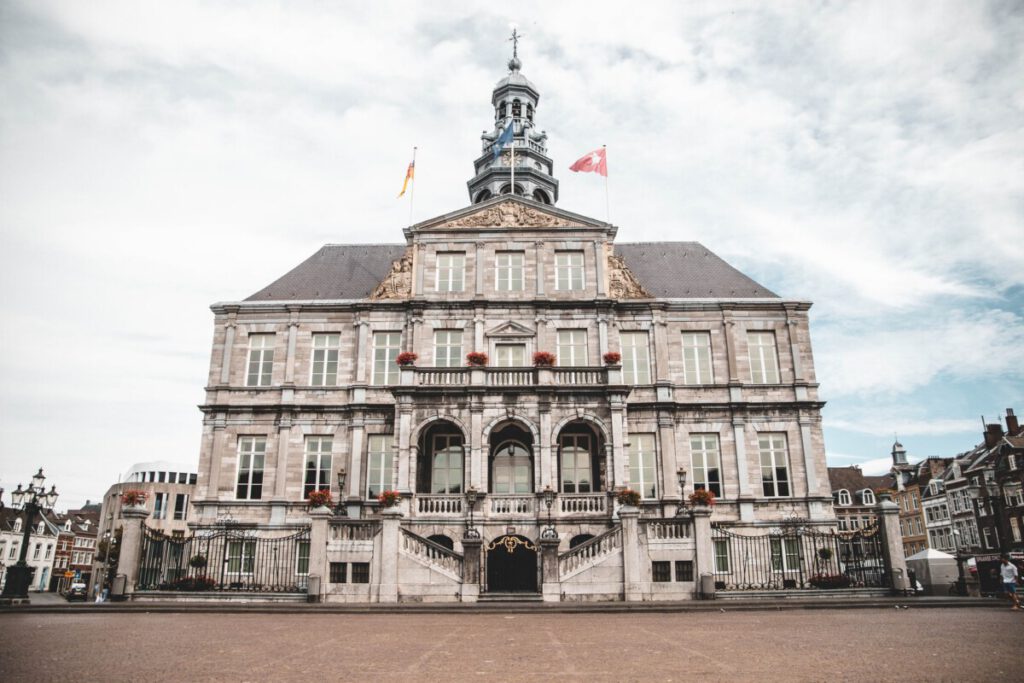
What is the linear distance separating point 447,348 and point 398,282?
4423 millimetres

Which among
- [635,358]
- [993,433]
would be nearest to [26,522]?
[635,358]

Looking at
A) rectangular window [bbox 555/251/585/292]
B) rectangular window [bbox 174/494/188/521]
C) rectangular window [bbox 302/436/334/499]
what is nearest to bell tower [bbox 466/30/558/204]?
rectangular window [bbox 555/251/585/292]

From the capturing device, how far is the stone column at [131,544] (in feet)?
74.0

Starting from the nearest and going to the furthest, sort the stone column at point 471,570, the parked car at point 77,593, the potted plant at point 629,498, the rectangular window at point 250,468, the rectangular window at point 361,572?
the stone column at point 471,570, the rectangular window at point 361,572, the potted plant at point 629,498, the rectangular window at point 250,468, the parked car at point 77,593

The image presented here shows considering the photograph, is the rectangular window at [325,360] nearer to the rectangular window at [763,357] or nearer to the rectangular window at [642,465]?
the rectangular window at [642,465]

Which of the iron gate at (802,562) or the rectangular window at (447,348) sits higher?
the rectangular window at (447,348)

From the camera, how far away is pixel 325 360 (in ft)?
109

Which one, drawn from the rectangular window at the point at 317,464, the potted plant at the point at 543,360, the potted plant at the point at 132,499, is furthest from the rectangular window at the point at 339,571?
the potted plant at the point at 543,360

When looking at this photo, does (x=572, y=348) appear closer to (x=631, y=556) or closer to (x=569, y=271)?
(x=569, y=271)

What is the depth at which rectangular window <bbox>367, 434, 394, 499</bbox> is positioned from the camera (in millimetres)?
30700

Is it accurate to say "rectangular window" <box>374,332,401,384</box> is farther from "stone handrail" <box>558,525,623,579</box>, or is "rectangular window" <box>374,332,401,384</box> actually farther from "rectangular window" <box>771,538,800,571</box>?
"rectangular window" <box>771,538,800,571</box>

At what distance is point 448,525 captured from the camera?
26.0m

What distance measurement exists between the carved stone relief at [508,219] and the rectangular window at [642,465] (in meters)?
10.5

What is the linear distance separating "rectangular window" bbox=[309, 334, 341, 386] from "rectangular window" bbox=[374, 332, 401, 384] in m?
1.93
